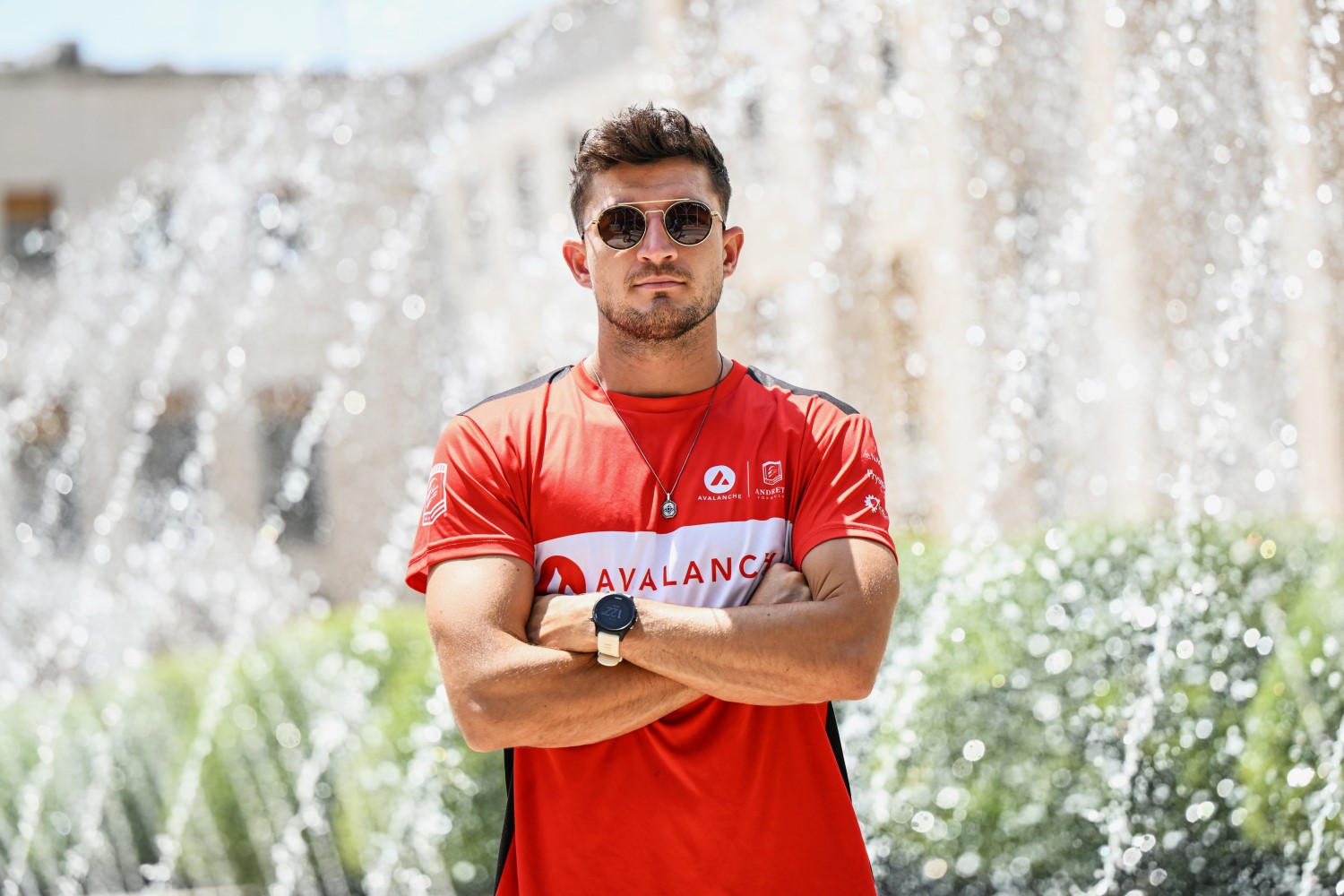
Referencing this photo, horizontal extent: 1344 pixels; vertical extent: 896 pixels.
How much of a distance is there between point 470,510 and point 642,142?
626 mm

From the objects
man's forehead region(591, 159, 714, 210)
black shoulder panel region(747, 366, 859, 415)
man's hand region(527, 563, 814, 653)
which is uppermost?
man's forehead region(591, 159, 714, 210)

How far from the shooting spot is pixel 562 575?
237 cm

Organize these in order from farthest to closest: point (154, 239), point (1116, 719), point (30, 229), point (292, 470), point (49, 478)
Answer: point (30, 229)
point (292, 470)
point (49, 478)
point (154, 239)
point (1116, 719)

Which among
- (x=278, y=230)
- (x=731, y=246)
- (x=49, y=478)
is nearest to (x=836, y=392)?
(x=731, y=246)

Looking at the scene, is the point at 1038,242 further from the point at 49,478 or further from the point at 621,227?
the point at 49,478

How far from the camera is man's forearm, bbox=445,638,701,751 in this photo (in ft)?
7.34

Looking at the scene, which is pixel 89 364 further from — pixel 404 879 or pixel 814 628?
pixel 814 628

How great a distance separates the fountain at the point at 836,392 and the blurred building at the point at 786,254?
6cm

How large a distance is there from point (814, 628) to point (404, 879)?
15.1 ft

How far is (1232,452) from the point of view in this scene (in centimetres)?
1012

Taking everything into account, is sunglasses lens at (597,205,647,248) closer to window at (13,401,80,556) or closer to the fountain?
the fountain

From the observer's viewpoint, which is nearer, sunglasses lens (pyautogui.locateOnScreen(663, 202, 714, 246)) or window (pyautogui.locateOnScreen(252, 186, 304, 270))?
sunglasses lens (pyautogui.locateOnScreen(663, 202, 714, 246))

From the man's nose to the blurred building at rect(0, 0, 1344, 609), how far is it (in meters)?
3.20

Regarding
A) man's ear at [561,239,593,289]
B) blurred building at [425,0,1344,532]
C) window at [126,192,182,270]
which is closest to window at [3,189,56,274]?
window at [126,192,182,270]
